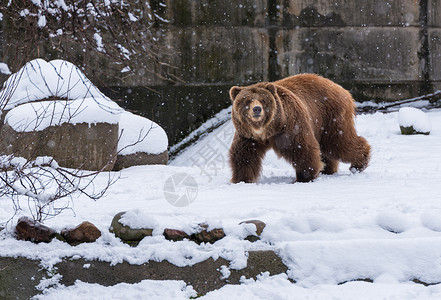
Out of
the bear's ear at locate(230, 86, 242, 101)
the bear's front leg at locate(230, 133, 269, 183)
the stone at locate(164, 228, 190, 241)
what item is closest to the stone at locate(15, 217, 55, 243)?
the stone at locate(164, 228, 190, 241)

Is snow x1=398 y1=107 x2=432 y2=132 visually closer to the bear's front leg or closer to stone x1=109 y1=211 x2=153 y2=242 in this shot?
the bear's front leg

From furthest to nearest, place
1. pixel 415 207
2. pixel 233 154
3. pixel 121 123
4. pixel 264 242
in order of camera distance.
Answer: pixel 121 123, pixel 233 154, pixel 415 207, pixel 264 242

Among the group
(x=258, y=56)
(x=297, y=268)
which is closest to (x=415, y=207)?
(x=297, y=268)

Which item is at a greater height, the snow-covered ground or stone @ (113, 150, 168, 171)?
the snow-covered ground

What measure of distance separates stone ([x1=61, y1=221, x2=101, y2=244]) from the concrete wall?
757 centimetres

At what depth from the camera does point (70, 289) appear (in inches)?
152

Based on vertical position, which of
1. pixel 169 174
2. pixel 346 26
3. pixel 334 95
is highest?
pixel 346 26

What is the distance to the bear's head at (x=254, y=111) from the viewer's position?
21.4ft

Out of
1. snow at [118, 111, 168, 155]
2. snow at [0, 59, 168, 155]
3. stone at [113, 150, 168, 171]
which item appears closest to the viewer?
snow at [0, 59, 168, 155]

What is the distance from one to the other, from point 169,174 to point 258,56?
536 cm

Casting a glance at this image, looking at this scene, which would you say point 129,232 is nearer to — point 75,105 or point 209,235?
point 209,235

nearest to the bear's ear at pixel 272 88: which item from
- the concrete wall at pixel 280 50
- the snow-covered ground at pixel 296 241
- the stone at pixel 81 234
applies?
the snow-covered ground at pixel 296 241

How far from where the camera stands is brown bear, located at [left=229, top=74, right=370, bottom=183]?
6617 mm

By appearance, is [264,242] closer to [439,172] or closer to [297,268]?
[297,268]
